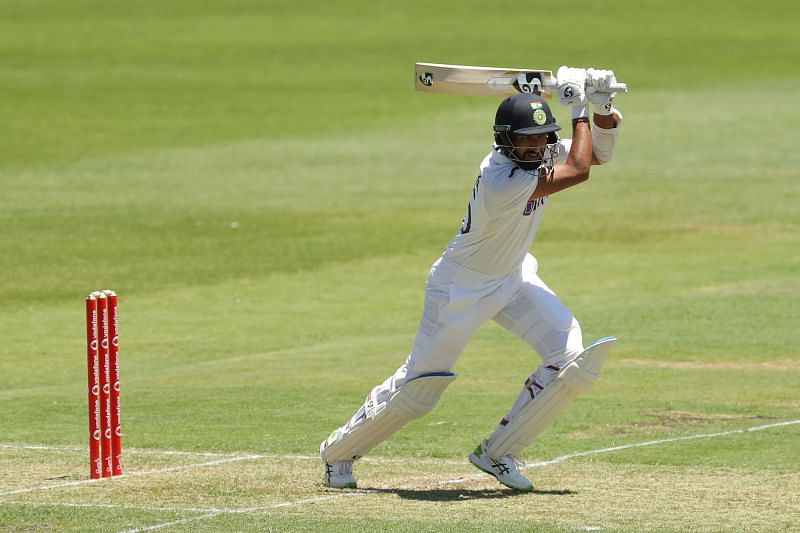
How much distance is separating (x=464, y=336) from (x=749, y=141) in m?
25.3

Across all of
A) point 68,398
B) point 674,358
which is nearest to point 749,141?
point 674,358

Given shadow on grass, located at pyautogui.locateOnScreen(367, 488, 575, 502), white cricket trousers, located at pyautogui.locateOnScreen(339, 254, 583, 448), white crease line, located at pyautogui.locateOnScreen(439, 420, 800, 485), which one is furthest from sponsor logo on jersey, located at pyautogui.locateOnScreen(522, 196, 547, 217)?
white crease line, located at pyautogui.locateOnScreen(439, 420, 800, 485)

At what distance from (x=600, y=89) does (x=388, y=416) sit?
84.5 inches

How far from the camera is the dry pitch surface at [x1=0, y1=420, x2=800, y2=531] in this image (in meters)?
7.69

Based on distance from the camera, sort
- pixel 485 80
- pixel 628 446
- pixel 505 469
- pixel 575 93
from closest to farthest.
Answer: pixel 575 93
pixel 505 469
pixel 485 80
pixel 628 446

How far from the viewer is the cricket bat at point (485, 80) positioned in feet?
29.5

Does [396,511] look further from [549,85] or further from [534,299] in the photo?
[549,85]

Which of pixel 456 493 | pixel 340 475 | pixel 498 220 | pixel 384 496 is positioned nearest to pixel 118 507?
pixel 340 475

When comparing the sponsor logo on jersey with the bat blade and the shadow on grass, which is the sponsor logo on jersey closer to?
the bat blade

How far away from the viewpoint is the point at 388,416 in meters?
8.66

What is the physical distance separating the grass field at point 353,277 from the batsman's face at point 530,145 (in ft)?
6.03

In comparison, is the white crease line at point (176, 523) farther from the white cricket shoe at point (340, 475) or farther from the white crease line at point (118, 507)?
the white cricket shoe at point (340, 475)

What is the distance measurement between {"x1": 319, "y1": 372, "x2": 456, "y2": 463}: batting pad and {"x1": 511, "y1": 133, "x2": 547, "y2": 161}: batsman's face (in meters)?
1.25

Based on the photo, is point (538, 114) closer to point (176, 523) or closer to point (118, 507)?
point (176, 523)
